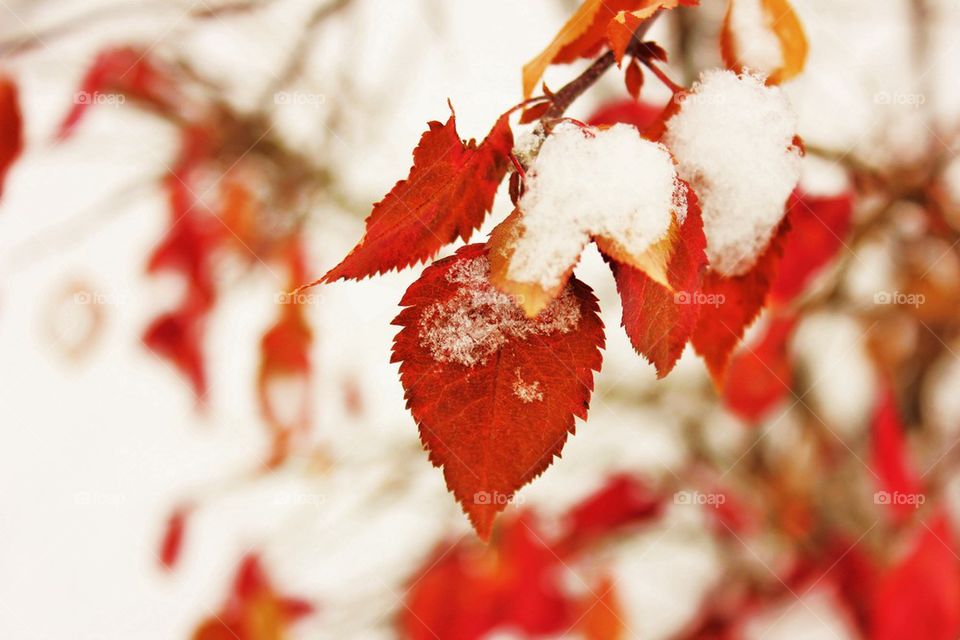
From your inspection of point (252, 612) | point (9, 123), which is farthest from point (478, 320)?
point (252, 612)

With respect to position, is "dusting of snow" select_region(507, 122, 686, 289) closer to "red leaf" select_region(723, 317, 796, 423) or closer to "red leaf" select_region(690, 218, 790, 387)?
"red leaf" select_region(690, 218, 790, 387)

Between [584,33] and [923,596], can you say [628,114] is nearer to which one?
[584,33]

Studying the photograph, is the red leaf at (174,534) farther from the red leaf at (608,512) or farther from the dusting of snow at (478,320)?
the dusting of snow at (478,320)

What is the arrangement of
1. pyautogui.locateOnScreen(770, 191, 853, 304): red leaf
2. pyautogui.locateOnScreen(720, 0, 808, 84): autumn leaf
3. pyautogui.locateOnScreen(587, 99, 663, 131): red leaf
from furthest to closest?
pyautogui.locateOnScreen(770, 191, 853, 304): red leaf → pyautogui.locateOnScreen(587, 99, 663, 131): red leaf → pyautogui.locateOnScreen(720, 0, 808, 84): autumn leaf

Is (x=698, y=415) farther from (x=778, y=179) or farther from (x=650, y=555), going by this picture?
(x=778, y=179)

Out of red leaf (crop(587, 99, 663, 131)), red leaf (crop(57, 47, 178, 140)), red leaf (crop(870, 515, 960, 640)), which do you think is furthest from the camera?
red leaf (crop(57, 47, 178, 140))

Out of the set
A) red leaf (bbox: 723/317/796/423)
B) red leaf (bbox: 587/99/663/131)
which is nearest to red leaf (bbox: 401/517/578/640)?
red leaf (bbox: 723/317/796/423)

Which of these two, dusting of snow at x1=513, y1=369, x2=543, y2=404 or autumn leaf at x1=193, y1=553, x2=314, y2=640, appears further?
autumn leaf at x1=193, y1=553, x2=314, y2=640

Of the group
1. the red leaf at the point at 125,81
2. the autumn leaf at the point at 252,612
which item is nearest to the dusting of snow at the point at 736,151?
the red leaf at the point at 125,81
